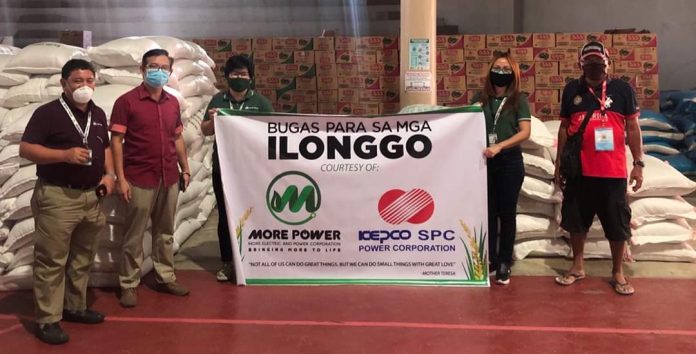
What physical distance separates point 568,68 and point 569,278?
14.5ft

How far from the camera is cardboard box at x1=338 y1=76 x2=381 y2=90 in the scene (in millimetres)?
7984

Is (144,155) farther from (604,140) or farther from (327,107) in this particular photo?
(327,107)

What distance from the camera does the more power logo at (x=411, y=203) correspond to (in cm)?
406

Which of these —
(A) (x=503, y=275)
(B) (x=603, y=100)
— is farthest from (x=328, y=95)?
(B) (x=603, y=100)

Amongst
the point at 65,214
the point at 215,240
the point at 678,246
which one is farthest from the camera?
the point at 215,240

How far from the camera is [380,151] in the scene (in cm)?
405

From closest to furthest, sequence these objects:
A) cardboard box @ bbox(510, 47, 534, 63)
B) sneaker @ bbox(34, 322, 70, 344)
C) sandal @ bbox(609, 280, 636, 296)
Result: sneaker @ bbox(34, 322, 70, 344) → sandal @ bbox(609, 280, 636, 296) → cardboard box @ bbox(510, 47, 534, 63)

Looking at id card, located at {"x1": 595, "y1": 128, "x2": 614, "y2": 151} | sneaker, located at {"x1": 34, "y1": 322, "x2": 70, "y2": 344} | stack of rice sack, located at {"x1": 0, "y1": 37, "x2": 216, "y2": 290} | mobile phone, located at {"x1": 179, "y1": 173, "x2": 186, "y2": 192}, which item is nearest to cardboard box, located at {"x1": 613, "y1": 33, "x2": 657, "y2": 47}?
id card, located at {"x1": 595, "y1": 128, "x2": 614, "y2": 151}

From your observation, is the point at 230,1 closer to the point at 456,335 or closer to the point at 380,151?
the point at 380,151

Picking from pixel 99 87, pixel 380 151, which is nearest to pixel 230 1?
pixel 99 87

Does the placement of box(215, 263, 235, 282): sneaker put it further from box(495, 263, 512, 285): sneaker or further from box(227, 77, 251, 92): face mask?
box(495, 263, 512, 285): sneaker

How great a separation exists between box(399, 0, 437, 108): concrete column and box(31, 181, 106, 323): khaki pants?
3.41 metres

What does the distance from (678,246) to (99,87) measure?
4.62 metres

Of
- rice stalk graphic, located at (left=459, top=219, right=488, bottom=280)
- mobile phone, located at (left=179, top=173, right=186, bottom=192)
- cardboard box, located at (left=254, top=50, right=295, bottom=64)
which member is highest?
cardboard box, located at (left=254, top=50, right=295, bottom=64)
